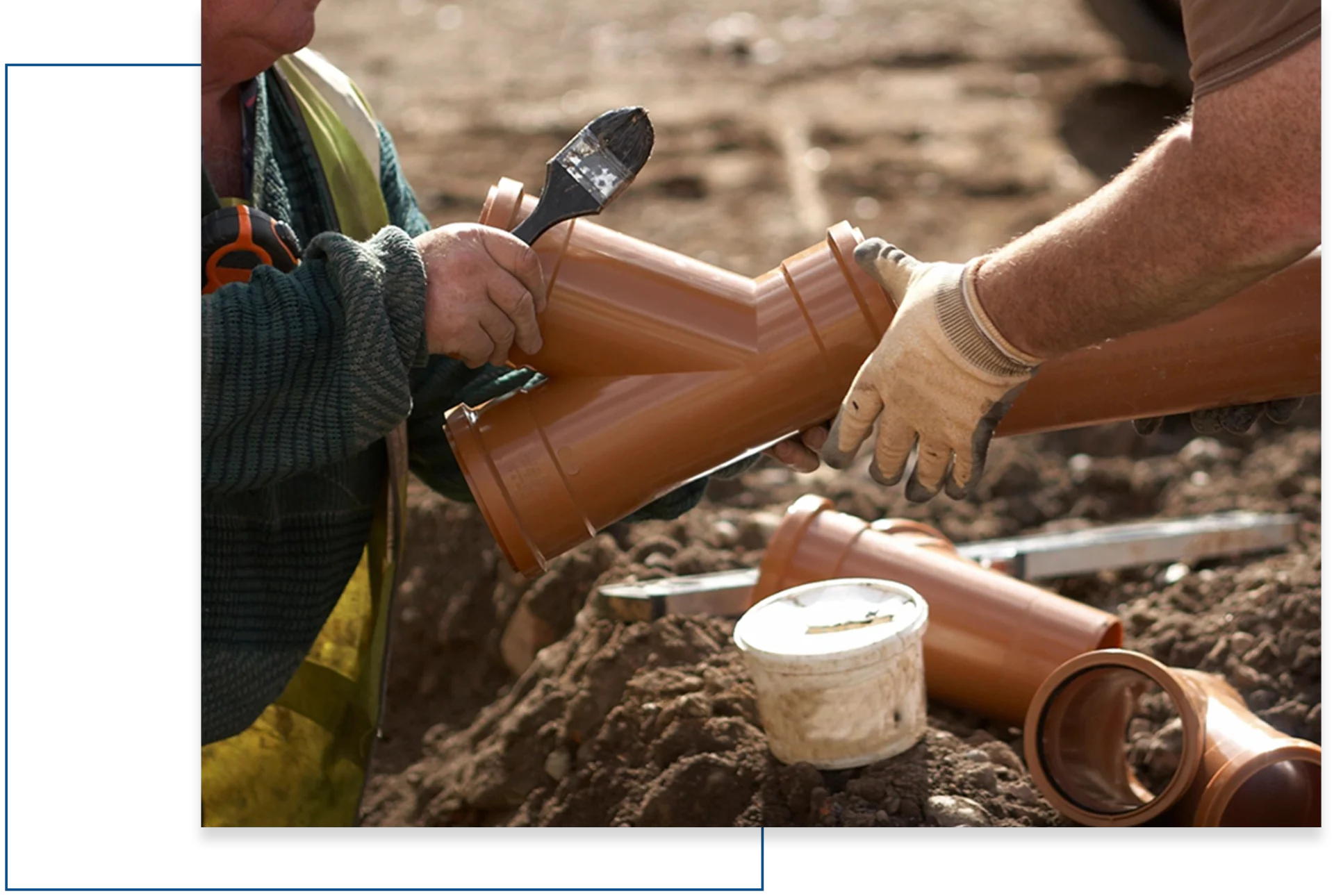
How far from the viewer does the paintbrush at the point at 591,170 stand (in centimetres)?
218

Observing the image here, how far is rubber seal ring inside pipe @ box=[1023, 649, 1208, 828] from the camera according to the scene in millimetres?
2268

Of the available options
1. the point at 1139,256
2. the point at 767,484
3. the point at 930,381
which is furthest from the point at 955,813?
the point at 767,484

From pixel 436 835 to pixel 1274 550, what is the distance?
8.31 ft

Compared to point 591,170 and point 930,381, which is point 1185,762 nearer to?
point 930,381

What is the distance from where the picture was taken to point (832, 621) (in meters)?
2.43

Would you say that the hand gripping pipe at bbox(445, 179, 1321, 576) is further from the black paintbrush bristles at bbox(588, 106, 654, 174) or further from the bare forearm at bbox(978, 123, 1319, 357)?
the bare forearm at bbox(978, 123, 1319, 357)

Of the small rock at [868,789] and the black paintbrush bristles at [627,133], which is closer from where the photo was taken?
the black paintbrush bristles at [627,133]

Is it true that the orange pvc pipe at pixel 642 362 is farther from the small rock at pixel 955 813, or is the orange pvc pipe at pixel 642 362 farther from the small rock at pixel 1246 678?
the small rock at pixel 1246 678

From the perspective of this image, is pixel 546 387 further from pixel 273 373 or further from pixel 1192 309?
pixel 1192 309

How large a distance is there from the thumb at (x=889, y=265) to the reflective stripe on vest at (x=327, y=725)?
3.09 feet

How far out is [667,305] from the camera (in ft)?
7.38

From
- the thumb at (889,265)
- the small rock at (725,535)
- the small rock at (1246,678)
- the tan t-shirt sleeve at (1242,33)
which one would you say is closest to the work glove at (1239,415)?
A: the thumb at (889,265)

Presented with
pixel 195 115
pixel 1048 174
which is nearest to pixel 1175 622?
pixel 195 115

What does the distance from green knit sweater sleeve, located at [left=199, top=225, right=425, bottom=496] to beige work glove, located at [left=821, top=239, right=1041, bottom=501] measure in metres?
0.66
